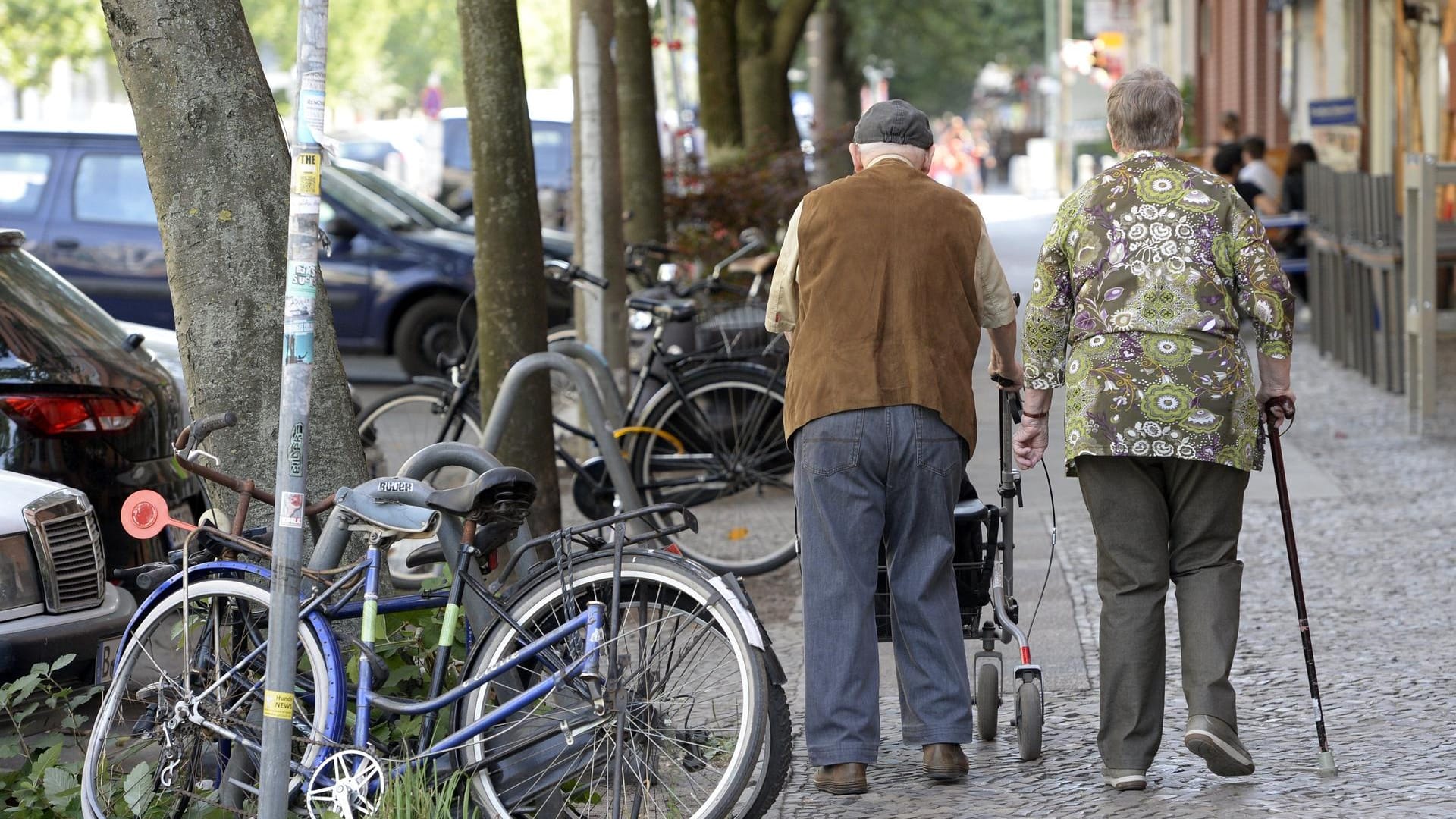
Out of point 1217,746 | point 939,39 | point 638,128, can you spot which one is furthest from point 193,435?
point 939,39

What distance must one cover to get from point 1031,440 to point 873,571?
538 millimetres

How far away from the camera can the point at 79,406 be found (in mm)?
5980

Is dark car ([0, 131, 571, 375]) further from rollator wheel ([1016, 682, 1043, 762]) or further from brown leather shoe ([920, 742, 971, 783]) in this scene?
brown leather shoe ([920, 742, 971, 783])

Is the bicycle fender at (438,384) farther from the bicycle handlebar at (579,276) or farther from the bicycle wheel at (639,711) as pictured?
the bicycle wheel at (639,711)

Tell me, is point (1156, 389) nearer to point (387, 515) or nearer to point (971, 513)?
point (971, 513)

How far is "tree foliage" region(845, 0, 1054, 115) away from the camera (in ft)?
102

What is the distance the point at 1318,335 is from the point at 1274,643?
28.4 feet

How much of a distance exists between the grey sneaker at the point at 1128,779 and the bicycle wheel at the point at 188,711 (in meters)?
2.02

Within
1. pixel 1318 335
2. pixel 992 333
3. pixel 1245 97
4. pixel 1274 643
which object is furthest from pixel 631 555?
pixel 1245 97

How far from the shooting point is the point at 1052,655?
6160mm

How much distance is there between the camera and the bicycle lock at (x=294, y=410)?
Answer: 3.72 metres

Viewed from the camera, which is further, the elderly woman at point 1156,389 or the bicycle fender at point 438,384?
the bicycle fender at point 438,384

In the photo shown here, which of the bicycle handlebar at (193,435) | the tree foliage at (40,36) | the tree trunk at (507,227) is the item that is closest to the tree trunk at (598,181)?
the tree trunk at (507,227)

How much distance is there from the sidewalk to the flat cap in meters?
1.68
